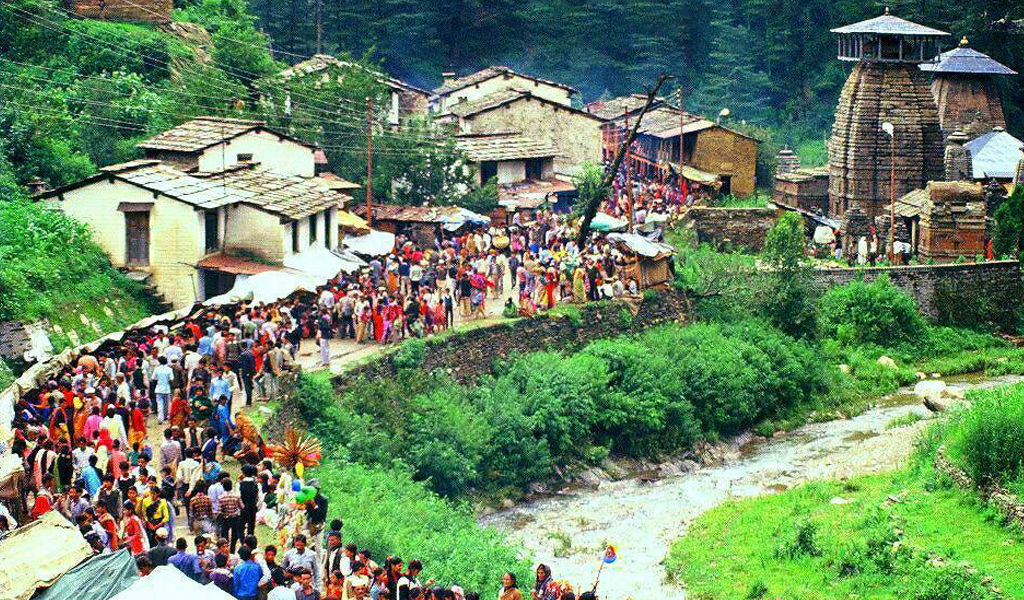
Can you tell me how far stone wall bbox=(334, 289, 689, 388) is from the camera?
37750mm

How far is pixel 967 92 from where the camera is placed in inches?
2628

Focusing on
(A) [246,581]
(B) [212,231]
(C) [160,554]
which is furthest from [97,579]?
(B) [212,231]

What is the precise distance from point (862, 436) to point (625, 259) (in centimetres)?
881

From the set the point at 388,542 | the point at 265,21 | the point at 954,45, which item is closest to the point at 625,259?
the point at 388,542

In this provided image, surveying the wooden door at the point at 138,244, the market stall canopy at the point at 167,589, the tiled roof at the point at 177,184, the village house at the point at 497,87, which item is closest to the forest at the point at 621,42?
the village house at the point at 497,87

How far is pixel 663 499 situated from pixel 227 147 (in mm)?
16472

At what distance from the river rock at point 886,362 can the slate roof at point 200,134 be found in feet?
61.5

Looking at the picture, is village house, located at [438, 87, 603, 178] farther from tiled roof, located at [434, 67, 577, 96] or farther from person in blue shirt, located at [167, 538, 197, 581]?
person in blue shirt, located at [167, 538, 197, 581]

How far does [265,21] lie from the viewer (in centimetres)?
8219

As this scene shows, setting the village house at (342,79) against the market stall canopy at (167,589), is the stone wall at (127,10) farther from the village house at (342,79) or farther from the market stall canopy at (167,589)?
the market stall canopy at (167,589)

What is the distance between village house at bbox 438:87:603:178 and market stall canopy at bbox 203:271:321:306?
23.2 m

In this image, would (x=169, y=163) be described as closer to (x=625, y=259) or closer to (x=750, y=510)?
(x=625, y=259)

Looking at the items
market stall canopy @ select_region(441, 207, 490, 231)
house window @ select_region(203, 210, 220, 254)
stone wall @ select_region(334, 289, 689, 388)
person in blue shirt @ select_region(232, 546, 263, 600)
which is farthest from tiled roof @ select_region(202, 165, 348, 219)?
person in blue shirt @ select_region(232, 546, 263, 600)

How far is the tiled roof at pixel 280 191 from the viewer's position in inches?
1594
